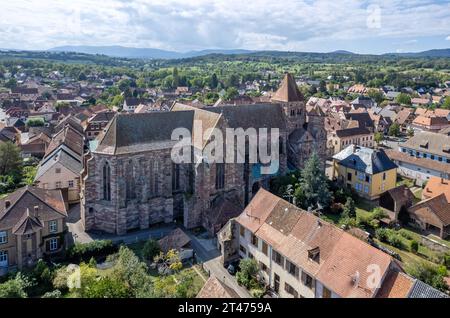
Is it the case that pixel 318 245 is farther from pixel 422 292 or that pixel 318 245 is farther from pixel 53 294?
pixel 53 294

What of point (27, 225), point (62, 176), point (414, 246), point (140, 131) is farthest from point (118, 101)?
point (414, 246)

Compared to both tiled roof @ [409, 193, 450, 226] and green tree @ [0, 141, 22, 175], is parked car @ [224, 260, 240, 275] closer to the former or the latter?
tiled roof @ [409, 193, 450, 226]

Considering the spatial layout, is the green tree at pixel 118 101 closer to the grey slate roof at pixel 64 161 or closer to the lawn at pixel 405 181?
the grey slate roof at pixel 64 161

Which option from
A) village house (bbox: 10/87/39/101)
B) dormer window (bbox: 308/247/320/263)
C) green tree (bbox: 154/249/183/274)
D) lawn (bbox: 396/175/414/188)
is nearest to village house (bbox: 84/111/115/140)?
green tree (bbox: 154/249/183/274)

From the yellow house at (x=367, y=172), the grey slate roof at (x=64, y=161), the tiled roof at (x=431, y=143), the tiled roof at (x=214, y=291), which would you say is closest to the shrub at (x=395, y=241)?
the yellow house at (x=367, y=172)
